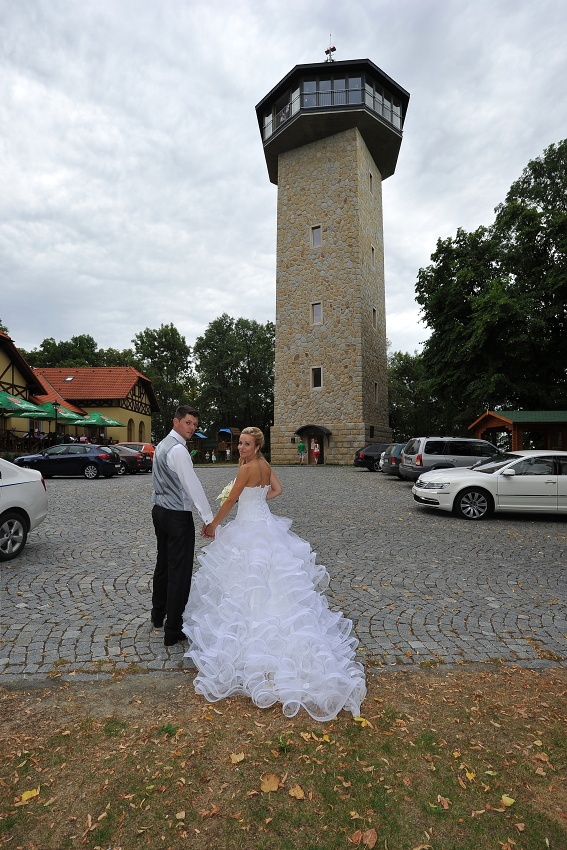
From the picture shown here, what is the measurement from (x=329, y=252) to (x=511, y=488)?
2795 centimetres

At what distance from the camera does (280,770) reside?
267 cm

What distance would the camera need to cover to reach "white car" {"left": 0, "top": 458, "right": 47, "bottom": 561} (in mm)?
7020

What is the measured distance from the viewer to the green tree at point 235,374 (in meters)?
56.2

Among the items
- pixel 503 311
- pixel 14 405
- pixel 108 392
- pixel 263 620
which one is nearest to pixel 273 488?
pixel 263 620

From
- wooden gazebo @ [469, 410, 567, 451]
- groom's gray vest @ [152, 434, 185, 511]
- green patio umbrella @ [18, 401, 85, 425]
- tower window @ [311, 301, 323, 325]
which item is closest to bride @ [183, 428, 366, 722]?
groom's gray vest @ [152, 434, 185, 511]

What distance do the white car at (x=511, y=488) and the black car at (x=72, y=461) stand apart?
1486 centimetres

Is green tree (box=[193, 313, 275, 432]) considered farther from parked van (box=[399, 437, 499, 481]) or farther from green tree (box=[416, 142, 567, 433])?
parked van (box=[399, 437, 499, 481])

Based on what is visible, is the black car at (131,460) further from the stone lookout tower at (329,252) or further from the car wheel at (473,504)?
the car wheel at (473,504)

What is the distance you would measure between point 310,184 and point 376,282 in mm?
8433

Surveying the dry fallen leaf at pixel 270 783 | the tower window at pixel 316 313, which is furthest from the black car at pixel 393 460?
the dry fallen leaf at pixel 270 783

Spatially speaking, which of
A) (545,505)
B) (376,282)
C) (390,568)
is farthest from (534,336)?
(390,568)

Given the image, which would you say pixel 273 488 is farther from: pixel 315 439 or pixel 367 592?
pixel 315 439

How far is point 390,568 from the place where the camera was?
677cm

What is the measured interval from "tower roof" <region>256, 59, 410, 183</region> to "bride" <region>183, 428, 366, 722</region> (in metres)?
36.8
